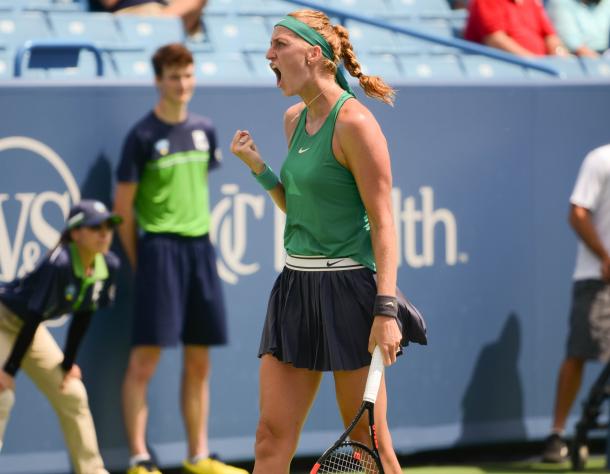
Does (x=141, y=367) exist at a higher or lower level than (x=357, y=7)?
lower

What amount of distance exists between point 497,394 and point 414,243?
3.11ft

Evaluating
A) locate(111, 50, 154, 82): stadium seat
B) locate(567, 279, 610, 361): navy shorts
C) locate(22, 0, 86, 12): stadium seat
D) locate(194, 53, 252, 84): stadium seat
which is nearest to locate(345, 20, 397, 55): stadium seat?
locate(194, 53, 252, 84): stadium seat

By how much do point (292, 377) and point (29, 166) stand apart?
2.44 metres

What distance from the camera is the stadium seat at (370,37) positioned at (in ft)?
28.0

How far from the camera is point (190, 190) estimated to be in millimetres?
6430

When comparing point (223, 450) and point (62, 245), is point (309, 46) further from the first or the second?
point (223, 450)

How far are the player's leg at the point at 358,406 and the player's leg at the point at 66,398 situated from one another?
1.93 meters

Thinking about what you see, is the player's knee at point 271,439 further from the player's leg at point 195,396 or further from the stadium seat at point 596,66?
the stadium seat at point 596,66

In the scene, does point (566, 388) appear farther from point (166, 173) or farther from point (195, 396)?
point (166, 173)

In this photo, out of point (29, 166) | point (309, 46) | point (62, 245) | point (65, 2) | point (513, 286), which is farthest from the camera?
point (65, 2)

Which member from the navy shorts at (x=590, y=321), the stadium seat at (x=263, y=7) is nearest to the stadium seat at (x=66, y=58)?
the stadium seat at (x=263, y=7)

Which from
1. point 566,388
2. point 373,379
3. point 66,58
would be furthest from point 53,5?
point 373,379

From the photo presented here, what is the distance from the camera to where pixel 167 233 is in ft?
21.0

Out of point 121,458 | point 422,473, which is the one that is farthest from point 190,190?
point 422,473
